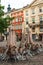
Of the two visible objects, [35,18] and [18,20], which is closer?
[35,18]

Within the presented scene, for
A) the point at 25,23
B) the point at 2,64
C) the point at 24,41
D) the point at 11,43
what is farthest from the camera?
the point at 25,23

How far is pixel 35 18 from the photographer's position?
134ft

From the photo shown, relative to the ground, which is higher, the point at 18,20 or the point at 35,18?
the point at 35,18

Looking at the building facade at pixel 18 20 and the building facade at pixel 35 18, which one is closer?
the building facade at pixel 35 18

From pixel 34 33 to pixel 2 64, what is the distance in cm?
2865

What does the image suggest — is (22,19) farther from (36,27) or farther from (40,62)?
(40,62)

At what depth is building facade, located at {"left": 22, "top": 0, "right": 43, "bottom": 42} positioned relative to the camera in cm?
3956

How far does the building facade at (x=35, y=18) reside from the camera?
39.6m

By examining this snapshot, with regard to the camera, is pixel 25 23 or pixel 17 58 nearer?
pixel 17 58

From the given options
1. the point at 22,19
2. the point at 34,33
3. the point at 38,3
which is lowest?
the point at 34,33

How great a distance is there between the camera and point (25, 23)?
4338 cm

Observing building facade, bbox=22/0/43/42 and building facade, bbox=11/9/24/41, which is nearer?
building facade, bbox=22/0/43/42

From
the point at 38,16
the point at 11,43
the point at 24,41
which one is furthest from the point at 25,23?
the point at 11,43

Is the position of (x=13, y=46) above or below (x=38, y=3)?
below
